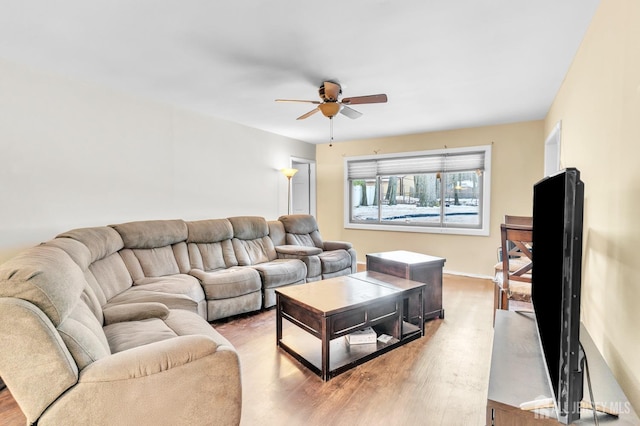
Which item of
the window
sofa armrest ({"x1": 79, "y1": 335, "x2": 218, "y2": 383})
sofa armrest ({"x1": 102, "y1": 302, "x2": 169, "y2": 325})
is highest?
the window

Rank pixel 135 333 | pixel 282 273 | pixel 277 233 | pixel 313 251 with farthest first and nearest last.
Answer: pixel 277 233, pixel 313 251, pixel 282 273, pixel 135 333

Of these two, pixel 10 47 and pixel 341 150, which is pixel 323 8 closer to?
pixel 10 47

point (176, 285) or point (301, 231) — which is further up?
point (301, 231)

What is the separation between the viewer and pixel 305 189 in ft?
22.7

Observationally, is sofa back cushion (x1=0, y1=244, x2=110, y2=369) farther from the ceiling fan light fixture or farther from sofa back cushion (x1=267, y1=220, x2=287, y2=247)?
sofa back cushion (x1=267, y1=220, x2=287, y2=247)

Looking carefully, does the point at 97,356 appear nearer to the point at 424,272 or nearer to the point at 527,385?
the point at 527,385

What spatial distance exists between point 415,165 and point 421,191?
48 centimetres

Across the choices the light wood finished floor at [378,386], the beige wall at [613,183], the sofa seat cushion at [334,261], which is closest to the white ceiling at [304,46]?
the beige wall at [613,183]

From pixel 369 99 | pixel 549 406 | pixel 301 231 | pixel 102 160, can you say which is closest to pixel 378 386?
pixel 549 406

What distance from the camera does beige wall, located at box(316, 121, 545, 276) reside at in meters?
4.77

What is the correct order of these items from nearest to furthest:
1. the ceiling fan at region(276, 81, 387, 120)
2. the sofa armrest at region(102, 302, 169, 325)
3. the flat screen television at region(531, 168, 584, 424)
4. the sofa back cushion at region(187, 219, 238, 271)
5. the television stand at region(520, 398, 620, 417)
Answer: the flat screen television at region(531, 168, 584, 424)
the television stand at region(520, 398, 620, 417)
the sofa armrest at region(102, 302, 169, 325)
the ceiling fan at region(276, 81, 387, 120)
the sofa back cushion at region(187, 219, 238, 271)

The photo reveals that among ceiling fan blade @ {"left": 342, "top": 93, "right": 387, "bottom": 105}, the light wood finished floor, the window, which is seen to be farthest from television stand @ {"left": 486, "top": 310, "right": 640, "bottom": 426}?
the window

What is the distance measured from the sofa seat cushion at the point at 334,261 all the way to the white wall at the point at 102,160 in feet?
5.19

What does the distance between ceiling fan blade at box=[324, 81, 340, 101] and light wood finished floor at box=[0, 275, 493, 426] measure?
2378 millimetres
